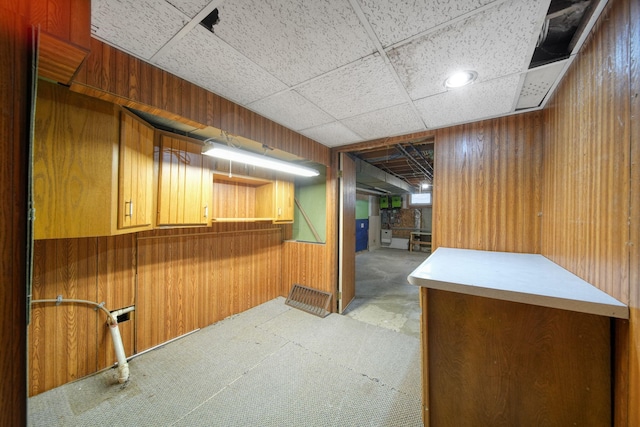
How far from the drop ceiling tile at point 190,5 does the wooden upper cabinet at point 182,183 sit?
1281 mm

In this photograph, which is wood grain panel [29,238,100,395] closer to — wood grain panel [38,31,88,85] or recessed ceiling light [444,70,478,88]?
wood grain panel [38,31,88,85]

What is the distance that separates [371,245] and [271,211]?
275 inches

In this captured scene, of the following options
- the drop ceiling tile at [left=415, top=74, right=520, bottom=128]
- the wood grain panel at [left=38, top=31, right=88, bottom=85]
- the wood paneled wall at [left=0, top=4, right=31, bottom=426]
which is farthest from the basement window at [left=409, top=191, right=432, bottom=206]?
the wood paneled wall at [left=0, top=4, right=31, bottom=426]

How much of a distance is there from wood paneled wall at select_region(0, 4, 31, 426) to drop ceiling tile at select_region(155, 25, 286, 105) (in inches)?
33.3

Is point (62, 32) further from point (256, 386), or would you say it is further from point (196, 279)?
point (196, 279)

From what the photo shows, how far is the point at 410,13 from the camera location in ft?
3.54

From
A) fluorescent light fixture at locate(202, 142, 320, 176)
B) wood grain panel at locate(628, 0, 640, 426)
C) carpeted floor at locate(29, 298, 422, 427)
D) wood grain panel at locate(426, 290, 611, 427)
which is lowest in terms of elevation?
carpeted floor at locate(29, 298, 422, 427)

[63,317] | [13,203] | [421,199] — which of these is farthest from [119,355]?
[421,199]

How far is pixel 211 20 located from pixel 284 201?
7.46ft

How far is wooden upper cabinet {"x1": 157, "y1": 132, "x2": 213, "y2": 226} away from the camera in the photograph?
2.08 meters

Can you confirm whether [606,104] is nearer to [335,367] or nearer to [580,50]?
[580,50]

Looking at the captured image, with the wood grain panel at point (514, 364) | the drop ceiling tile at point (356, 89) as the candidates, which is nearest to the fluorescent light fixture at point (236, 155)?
the drop ceiling tile at point (356, 89)

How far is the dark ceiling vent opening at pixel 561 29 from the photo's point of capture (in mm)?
1062

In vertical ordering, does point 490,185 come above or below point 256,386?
above
